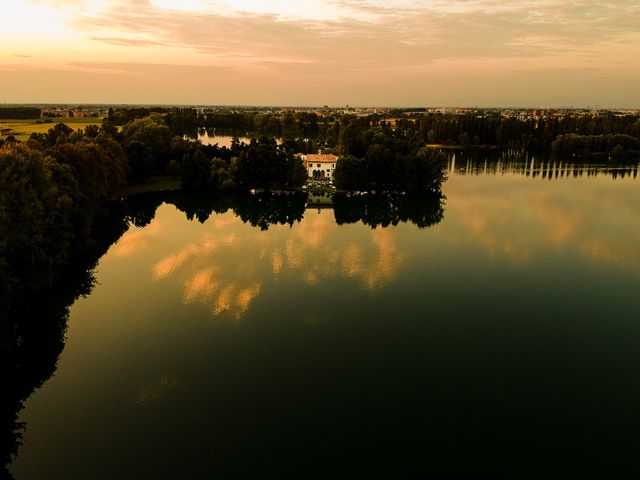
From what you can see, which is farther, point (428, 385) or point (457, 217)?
point (457, 217)

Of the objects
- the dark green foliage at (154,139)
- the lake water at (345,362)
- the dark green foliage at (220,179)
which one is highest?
the dark green foliage at (154,139)

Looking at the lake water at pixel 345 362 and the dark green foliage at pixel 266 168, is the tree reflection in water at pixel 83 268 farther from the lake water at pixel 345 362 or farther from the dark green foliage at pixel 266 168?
the dark green foliage at pixel 266 168

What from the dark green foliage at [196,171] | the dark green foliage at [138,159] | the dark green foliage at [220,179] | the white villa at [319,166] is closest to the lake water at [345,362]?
the dark green foliage at [220,179]

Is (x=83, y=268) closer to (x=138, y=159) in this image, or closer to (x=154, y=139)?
(x=138, y=159)

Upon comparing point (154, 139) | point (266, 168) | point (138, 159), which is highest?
point (154, 139)

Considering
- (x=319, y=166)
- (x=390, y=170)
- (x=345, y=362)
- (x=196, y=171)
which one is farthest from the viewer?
(x=319, y=166)

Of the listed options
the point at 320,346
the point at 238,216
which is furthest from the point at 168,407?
the point at 238,216

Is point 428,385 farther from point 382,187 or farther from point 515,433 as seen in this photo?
point 382,187

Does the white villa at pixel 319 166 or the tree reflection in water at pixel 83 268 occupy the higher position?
the white villa at pixel 319 166

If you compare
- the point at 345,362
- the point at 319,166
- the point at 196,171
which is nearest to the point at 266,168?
the point at 196,171
